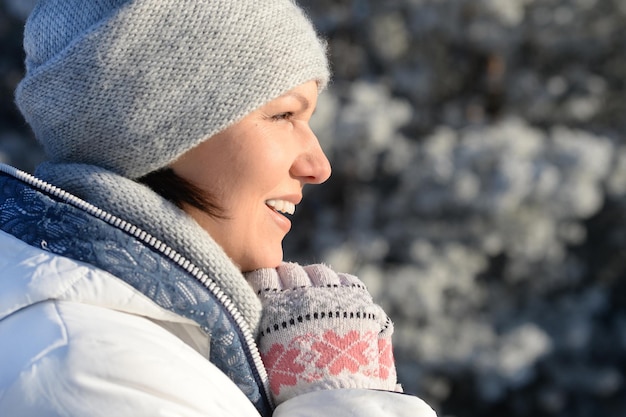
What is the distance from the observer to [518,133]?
456 centimetres

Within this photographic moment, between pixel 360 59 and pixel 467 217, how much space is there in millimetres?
1181

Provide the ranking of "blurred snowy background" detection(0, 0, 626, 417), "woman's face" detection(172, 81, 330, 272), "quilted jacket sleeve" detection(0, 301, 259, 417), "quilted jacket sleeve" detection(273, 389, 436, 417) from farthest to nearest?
"blurred snowy background" detection(0, 0, 626, 417)
"woman's face" detection(172, 81, 330, 272)
"quilted jacket sleeve" detection(273, 389, 436, 417)
"quilted jacket sleeve" detection(0, 301, 259, 417)

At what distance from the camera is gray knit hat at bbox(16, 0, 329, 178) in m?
1.29

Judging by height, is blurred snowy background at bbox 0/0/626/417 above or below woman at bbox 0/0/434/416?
above

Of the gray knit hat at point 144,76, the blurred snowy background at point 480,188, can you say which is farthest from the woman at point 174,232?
the blurred snowy background at point 480,188

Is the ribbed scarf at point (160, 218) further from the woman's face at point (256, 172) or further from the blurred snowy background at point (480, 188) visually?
the blurred snowy background at point (480, 188)

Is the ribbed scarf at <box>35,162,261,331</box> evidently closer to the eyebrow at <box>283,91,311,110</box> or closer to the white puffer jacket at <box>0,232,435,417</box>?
the white puffer jacket at <box>0,232,435,417</box>

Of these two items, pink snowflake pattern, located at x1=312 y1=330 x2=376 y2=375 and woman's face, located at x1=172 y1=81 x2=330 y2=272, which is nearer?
pink snowflake pattern, located at x1=312 y1=330 x2=376 y2=375

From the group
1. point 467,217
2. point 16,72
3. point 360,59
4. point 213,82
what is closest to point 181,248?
point 213,82

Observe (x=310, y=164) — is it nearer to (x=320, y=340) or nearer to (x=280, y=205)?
(x=280, y=205)

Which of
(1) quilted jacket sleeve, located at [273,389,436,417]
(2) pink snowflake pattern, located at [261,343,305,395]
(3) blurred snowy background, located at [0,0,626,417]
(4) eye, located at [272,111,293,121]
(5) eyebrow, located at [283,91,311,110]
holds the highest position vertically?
(3) blurred snowy background, located at [0,0,626,417]

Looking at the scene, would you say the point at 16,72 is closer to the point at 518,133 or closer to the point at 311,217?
the point at 311,217

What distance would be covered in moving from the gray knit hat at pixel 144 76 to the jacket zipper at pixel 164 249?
14 cm

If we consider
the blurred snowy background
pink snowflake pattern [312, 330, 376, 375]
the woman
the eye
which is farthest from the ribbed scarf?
the blurred snowy background
